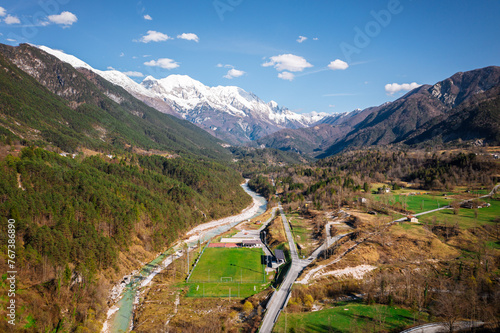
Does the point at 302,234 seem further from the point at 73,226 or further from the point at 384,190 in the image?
the point at 73,226

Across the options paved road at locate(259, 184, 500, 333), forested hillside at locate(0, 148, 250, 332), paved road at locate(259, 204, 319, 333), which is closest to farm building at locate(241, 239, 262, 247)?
paved road at locate(259, 184, 500, 333)

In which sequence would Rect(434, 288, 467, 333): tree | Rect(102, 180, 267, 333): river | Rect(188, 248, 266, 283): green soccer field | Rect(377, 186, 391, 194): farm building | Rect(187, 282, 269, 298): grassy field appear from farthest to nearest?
Rect(377, 186, 391, 194): farm building → Rect(188, 248, 266, 283): green soccer field → Rect(187, 282, 269, 298): grassy field → Rect(102, 180, 267, 333): river → Rect(434, 288, 467, 333): tree

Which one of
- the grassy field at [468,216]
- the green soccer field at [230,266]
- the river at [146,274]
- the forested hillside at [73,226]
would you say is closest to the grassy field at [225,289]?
the green soccer field at [230,266]

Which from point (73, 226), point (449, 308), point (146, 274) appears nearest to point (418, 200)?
point (449, 308)

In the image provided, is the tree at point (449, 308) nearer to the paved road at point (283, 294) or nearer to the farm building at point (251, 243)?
the paved road at point (283, 294)

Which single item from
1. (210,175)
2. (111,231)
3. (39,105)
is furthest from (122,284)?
(39,105)

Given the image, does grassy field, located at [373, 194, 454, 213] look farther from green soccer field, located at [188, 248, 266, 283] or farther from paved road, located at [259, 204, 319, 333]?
green soccer field, located at [188, 248, 266, 283]

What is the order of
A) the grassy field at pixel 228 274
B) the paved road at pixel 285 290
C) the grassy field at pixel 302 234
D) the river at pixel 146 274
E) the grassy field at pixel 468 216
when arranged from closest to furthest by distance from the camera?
the paved road at pixel 285 290
the river at pixel 146 274
the grassy field at pixel 228 274
the grassy field at pixel 302 234
the grassy field at pixel 468 216

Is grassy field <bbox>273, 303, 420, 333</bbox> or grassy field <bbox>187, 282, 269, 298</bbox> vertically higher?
grassy field <bbox>273, 303, 420, 333</bbox>
